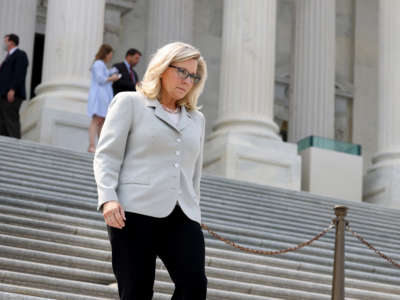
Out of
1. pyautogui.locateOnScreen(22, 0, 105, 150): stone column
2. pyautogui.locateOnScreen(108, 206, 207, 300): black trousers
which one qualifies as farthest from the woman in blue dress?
pyautogui.locateOnScreen(108, 206, 207, 300): black trousers

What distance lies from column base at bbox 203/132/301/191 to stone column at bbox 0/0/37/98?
4846mm

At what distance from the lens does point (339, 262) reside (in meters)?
7.70

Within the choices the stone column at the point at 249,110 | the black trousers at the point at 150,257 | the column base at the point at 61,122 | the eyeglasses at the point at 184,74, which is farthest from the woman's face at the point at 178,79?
the stone column at the point at 249,110

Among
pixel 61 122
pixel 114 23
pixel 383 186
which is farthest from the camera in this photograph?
pixel 114 23

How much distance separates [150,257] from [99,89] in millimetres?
9848

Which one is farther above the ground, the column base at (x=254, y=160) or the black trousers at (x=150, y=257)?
the column base at (x=254, y=160)

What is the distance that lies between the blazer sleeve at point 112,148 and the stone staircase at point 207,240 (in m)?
2.41

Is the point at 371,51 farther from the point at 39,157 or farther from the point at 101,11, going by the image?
the point at 39,157

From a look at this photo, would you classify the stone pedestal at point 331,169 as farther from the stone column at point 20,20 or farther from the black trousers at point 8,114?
the black trousers at point 8,114

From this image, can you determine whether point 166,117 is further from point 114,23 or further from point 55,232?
point 114,23

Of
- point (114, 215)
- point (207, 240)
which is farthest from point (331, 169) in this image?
point (114, 215)

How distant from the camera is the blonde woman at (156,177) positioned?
14.4 feet

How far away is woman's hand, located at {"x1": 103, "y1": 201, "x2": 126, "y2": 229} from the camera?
430cm

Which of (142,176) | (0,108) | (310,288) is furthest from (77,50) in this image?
(142,176)
